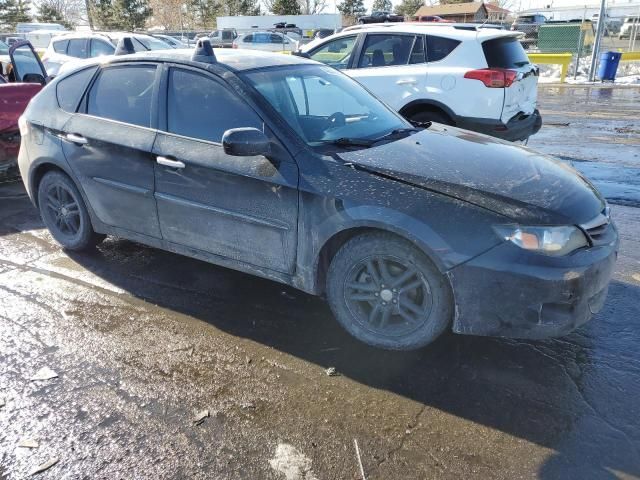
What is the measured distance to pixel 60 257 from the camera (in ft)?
16.1

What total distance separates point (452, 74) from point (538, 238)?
4.93m

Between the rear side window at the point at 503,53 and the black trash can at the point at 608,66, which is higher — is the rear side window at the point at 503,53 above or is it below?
above

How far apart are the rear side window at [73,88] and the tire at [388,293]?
2.68 meters

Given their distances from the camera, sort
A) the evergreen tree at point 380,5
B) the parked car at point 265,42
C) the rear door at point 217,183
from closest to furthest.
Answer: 1. the rear door at point 217,183
2. the parked car at point 265,42
3. the evergreen tree at point 380,5

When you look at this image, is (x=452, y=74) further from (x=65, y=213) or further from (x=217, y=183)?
(x=65, y=213)

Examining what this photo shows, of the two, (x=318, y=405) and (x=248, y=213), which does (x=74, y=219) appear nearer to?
(x=248, y=213)

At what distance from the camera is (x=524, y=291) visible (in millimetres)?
2895

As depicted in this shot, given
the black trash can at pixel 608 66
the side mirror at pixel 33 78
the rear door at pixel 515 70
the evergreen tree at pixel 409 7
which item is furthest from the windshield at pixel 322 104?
the evergreen tree at pixel 409 7

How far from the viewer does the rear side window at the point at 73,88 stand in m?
4.54

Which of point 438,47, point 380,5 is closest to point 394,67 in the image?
point 438,47

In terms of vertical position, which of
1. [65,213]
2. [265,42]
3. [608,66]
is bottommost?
[608,66]

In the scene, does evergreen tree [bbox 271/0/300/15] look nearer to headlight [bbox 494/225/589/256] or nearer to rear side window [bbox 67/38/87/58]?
rear side window [bbox 67/38/87/58]

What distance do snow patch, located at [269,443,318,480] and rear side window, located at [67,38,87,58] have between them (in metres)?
13.8

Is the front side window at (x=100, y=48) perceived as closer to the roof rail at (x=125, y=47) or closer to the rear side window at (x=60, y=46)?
the rear side window at (x=60, y=46)
